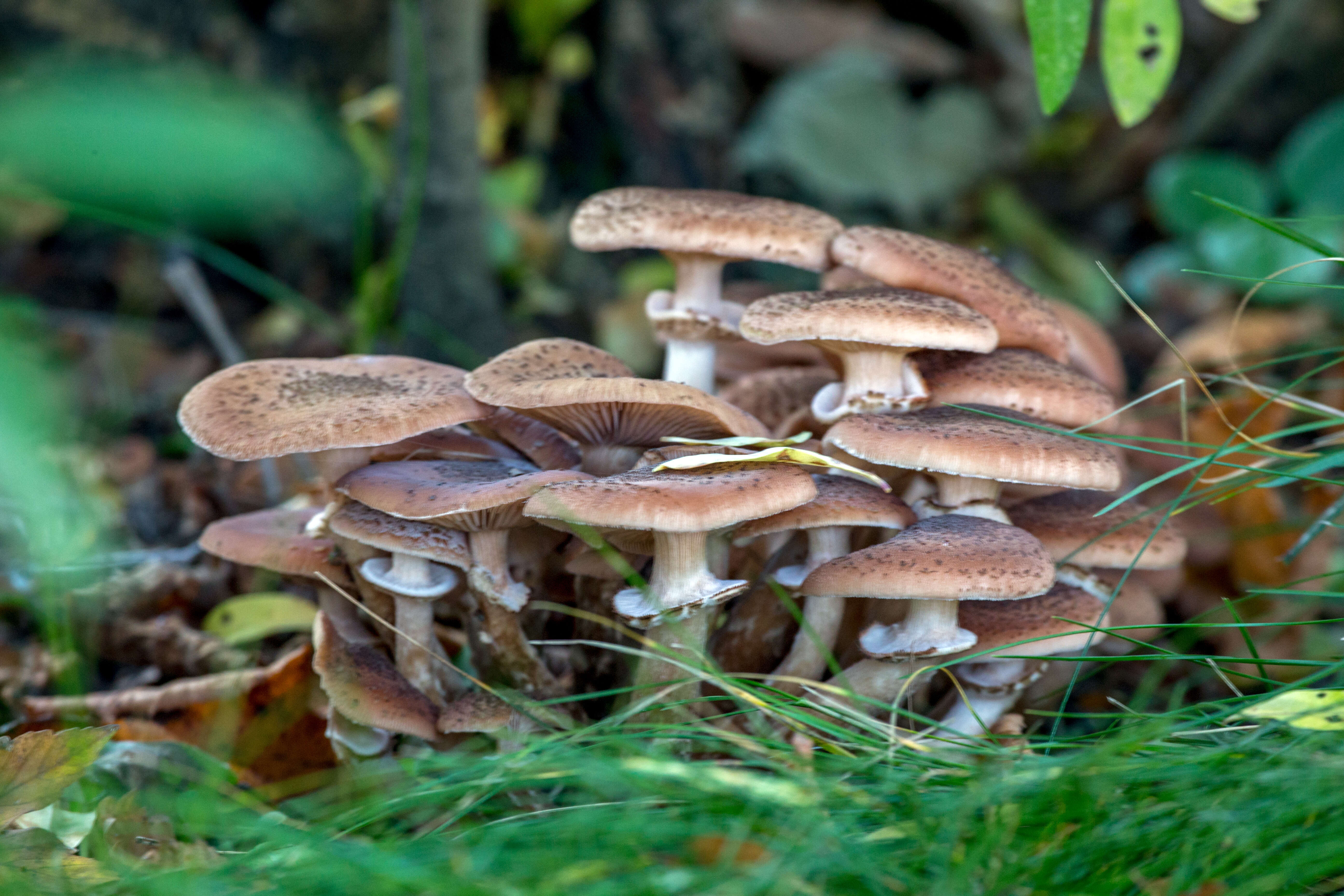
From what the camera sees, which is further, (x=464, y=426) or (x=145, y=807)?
(x=464, y=426)

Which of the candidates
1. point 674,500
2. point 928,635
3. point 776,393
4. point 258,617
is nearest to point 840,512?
point 928,635

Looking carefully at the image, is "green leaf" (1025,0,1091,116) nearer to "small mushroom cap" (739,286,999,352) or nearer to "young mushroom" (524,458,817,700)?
"small mushroom cap" (739,286,999,352)

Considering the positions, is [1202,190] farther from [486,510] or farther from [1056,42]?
[486,510]

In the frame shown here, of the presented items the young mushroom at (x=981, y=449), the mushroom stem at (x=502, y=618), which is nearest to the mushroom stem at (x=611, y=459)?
the mushroom stem at (x=502, y=618)

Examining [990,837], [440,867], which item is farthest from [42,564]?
[990,837]

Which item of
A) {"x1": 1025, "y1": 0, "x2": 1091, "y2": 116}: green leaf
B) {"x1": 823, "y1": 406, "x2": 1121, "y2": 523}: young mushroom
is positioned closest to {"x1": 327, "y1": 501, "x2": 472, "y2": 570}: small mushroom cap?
{"x1": 823, "y1": 406, "x2": 1121, "y2": 523}: young mushroom

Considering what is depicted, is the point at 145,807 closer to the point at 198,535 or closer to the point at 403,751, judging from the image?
the point at 403,751
